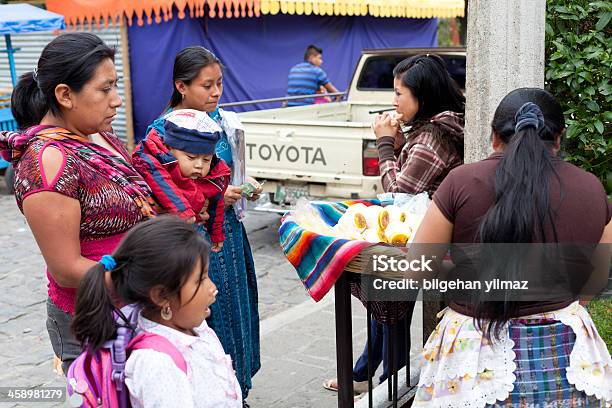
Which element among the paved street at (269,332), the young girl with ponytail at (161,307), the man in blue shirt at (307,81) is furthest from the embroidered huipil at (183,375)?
the man in blue shirt at (307,81)

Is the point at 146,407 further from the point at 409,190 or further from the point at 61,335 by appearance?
the point at 409,190

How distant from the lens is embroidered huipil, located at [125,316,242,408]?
1985mm

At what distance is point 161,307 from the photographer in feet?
6.97

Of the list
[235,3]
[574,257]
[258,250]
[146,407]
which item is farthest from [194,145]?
[235,3]

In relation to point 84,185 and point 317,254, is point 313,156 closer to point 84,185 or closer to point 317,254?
point 317,254

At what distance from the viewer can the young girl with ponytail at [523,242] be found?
7.33 feet

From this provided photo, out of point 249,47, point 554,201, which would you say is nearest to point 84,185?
point 554,201

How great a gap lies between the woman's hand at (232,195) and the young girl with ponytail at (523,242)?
1410mm

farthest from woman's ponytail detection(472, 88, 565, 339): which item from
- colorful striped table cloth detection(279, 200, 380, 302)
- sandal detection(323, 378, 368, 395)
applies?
sandal detection(323, 378, 368, 395)

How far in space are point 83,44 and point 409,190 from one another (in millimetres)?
1493

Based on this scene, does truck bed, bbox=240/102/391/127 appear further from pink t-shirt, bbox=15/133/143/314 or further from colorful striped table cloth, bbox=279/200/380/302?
pink t-shirt, bbox=15/133/143/314

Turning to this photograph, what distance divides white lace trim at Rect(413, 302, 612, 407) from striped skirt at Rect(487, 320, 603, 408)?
0.8 inches

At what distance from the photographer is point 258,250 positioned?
7.47m

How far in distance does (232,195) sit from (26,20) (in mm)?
8939
